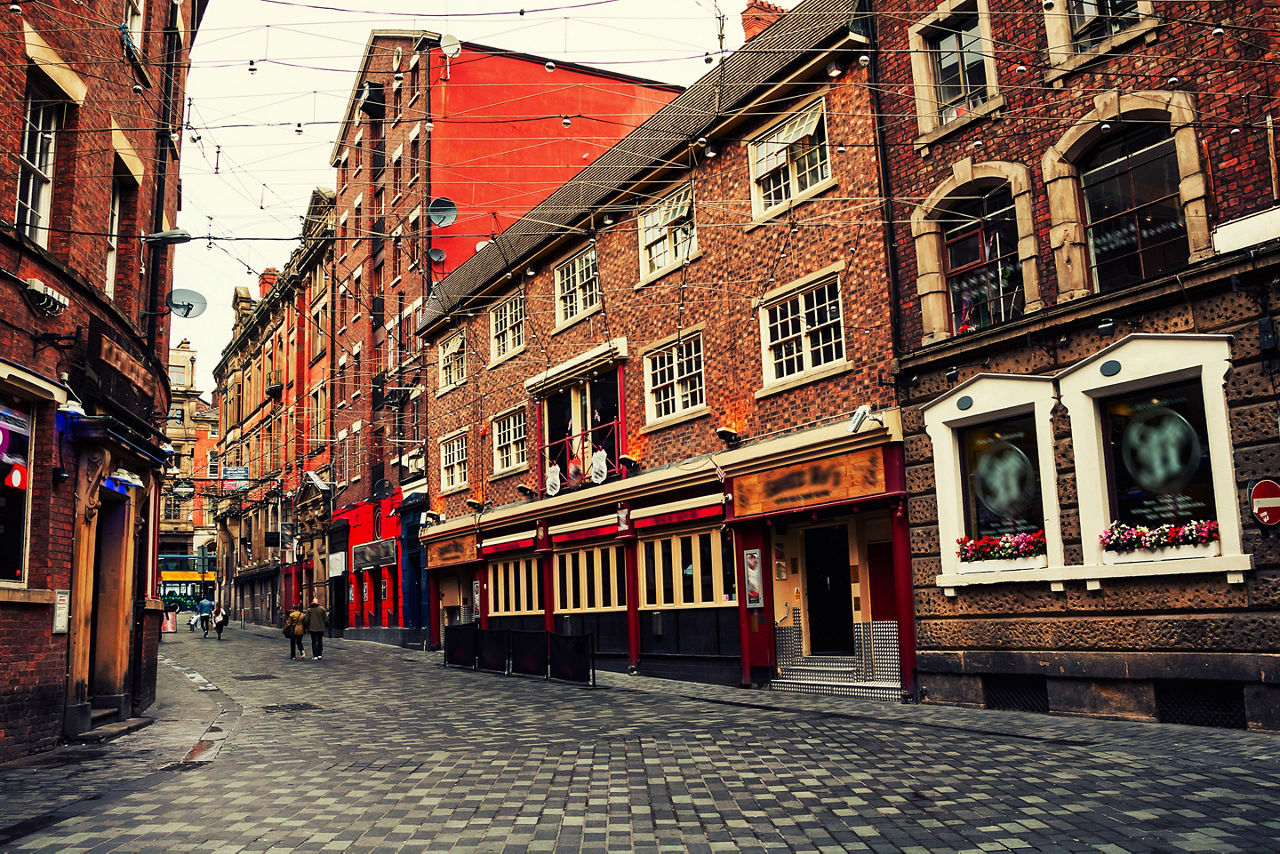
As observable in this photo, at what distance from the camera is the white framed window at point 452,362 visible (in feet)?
101

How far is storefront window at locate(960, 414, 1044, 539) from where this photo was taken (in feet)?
44.0

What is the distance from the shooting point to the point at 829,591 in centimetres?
1752

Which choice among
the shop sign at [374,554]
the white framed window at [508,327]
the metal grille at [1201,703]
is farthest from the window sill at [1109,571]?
the shop sign at [374,554]

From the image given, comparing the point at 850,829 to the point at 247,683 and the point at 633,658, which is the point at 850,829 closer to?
the point at 633,658

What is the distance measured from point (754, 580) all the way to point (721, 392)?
3.69 m

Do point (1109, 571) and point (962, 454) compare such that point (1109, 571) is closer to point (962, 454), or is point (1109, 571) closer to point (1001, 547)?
point (1001, 547)

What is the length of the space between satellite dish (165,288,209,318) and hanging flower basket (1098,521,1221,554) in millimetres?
14109

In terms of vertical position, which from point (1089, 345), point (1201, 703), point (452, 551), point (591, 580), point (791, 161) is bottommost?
point (1201, 703)

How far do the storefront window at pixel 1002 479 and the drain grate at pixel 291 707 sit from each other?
10340mm

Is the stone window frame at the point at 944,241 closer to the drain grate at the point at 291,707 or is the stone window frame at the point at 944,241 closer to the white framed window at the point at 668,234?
the white framed window at the point at 668,234

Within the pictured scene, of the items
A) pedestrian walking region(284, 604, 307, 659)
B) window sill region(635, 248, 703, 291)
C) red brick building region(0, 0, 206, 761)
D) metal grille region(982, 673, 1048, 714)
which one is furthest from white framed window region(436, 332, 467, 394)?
metal grille region(982, 673, 1048, 714)

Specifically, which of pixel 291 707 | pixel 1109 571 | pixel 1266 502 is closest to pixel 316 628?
pixel 291 707

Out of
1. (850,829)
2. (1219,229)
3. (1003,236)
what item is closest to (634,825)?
(850,829)

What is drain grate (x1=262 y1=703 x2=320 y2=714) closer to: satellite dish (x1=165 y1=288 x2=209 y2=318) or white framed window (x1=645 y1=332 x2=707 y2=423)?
satellite dish (x1=165 y1=288 x2=209 y2=318)
